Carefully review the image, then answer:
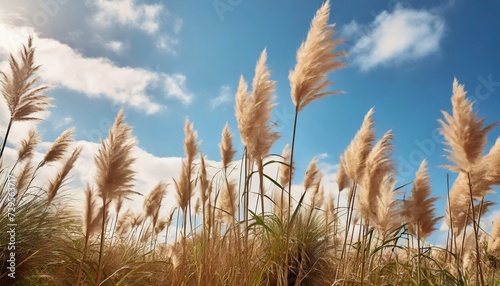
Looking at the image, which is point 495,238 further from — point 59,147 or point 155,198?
point 59,147

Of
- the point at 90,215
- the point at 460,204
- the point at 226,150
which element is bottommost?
the point at 90,215

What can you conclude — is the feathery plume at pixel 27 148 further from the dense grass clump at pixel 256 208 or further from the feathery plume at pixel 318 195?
the feathery plume at pixel 318 195

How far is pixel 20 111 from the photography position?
502 centimetres

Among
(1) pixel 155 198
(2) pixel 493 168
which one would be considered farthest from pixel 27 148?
(2) pixel 493 168

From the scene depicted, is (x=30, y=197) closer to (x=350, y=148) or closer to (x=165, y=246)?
(x=165, y=246)

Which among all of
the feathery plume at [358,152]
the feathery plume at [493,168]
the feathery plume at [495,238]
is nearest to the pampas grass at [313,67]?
the feathery plume at [358,152]

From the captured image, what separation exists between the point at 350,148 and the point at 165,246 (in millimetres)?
3824

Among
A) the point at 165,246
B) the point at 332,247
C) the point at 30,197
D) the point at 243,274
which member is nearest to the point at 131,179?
the point at 243,274

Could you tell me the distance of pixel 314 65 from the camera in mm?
3408

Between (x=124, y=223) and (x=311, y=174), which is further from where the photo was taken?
(x=124, y=223)

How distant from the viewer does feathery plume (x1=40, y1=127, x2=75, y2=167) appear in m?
5.59

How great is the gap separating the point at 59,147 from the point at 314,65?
3719mm

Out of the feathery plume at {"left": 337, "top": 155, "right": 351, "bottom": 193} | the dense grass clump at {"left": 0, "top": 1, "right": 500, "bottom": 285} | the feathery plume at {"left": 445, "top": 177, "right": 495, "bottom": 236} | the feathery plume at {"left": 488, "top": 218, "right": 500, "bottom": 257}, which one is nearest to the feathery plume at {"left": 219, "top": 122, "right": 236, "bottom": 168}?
the dense grass clump at {"left": 0, "top": 1, "right": 500, "bottom": 285}

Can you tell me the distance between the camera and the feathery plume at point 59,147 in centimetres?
559
